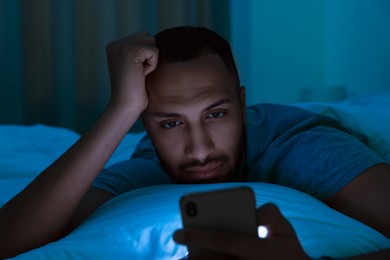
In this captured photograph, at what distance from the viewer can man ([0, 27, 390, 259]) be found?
1.01 meters

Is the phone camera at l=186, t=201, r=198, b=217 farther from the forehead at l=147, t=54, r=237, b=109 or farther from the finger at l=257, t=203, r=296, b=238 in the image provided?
the forehead at l=147, t=54, r=237, b=109

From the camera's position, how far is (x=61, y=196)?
101cm

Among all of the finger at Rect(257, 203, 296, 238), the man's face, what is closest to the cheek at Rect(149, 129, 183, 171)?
the man's face

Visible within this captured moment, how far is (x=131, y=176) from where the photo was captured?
4.25ft

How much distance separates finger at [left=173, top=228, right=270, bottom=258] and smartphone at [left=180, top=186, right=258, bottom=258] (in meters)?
0.02

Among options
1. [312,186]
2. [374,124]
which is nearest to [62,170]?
[312,186]

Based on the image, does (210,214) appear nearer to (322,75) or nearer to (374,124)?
(374,124)

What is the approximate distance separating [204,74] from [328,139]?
299 millimetres

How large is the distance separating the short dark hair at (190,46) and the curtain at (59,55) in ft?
5.95

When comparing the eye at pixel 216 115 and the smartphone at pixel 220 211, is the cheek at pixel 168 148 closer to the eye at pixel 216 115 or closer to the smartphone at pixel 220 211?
the eye at pixel 216 115

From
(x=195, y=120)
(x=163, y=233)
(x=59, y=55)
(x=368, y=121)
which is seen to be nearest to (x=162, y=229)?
(x=163, y=233)

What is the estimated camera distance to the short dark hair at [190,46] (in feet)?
4.03

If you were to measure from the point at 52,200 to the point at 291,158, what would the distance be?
493mm

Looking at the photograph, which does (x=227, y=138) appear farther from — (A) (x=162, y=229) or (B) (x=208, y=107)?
(A) (x=162, y=229)
